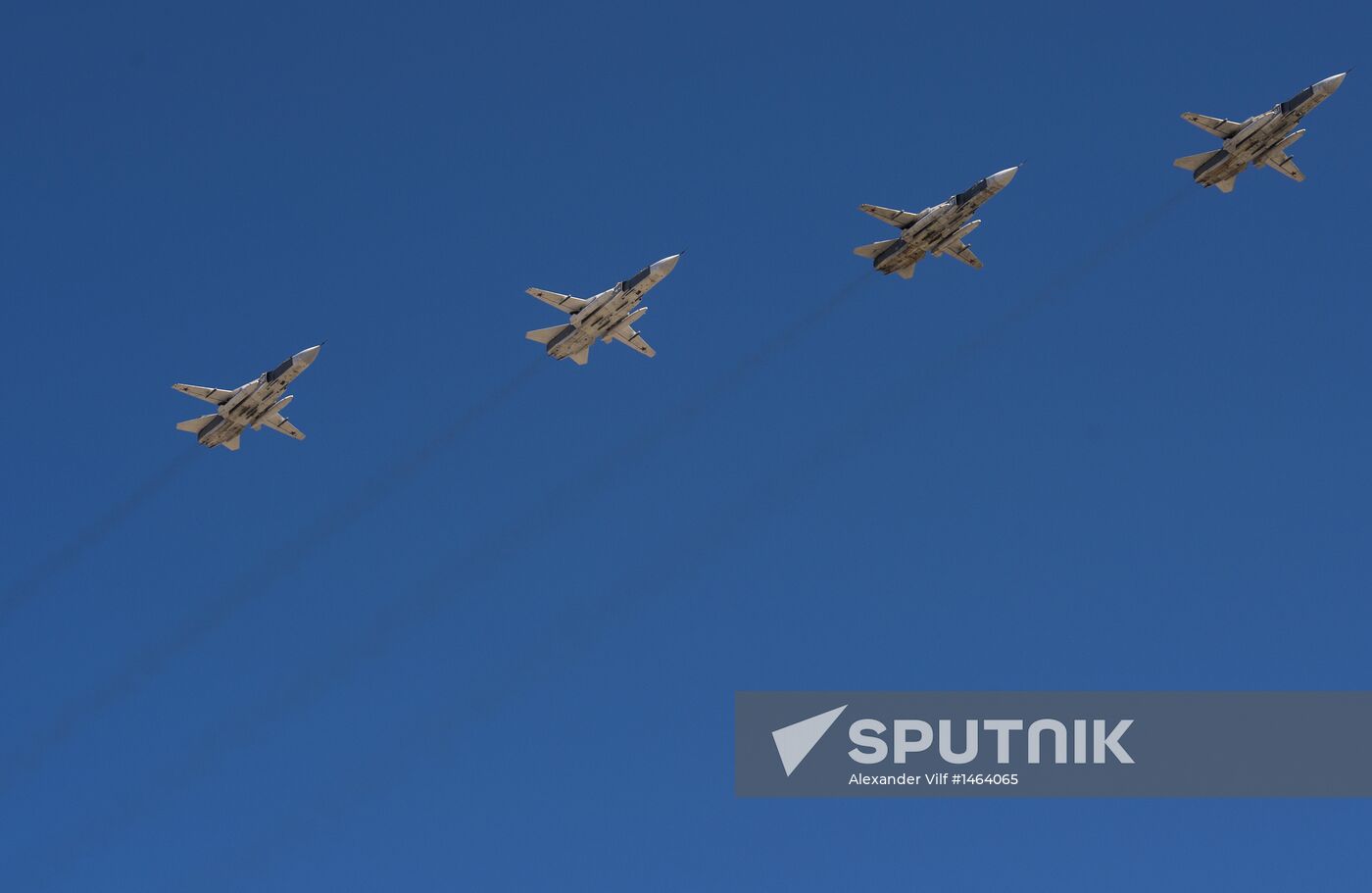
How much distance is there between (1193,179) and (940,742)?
109ft

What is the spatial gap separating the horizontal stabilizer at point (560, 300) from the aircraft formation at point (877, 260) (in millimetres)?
50

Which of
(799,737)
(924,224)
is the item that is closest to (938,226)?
(924,224)

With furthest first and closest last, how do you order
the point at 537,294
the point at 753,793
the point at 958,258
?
the point at 958,258
the point at 537,294
the point at 753,793

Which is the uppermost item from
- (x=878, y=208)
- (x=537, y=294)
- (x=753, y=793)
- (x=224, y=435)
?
(x=878, y=208)

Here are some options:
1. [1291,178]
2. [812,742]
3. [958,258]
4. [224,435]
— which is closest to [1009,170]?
[958,258]

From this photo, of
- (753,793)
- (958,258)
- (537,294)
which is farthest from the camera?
(958,258)

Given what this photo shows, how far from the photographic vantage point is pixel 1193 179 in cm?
10444

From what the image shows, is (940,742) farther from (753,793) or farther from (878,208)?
(878,208)

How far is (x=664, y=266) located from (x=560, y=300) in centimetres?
581

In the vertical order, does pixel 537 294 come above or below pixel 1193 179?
below

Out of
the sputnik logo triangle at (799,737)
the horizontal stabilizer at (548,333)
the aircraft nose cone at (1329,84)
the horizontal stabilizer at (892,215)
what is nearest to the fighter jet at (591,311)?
the horizontal stabilizer at (548,333)

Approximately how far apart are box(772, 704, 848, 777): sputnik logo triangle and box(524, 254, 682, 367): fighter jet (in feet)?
76.8

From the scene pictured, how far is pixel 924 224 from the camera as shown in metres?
104

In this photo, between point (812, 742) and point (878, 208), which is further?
point (878, 208)
